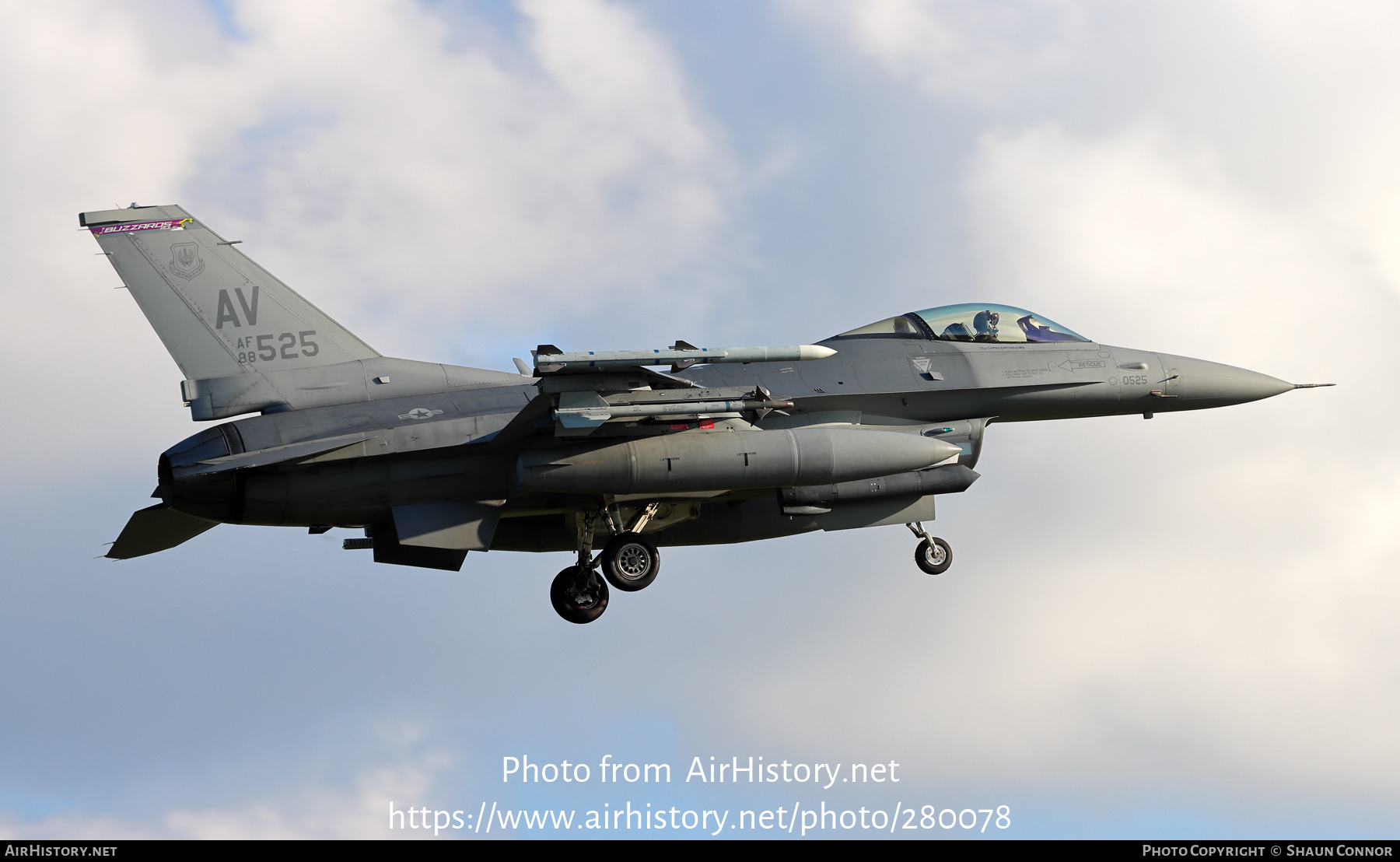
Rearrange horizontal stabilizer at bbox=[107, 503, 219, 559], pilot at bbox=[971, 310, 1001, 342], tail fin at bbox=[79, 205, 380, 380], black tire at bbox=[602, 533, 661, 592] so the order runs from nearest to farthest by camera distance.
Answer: tail fin at bbox=[79, 205, 380, 380], horizontal stabilizer at bbox=[107, 503, 219, 559], black tire at bbox=[602, 533, 661, 592], pilot at bbox=[971, 310, 1001, 342]

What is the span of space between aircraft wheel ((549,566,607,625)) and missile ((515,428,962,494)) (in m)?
2.52

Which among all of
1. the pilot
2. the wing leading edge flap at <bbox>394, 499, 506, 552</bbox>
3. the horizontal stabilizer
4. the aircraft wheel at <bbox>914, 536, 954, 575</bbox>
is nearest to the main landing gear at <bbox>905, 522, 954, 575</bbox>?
the aircraft wheel at <bbox>914, 536, 954, 575</bbox>

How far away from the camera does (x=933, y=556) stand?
738 inches

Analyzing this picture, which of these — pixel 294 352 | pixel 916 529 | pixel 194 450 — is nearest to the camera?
pixel 194 450

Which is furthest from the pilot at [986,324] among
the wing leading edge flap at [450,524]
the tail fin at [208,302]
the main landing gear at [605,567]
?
the tail fin at [208,302]

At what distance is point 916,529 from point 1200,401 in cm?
422

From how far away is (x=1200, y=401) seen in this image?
1927cm

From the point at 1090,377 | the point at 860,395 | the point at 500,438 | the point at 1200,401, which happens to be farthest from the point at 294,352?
the point at 1200,401

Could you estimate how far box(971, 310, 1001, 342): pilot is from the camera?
61.6ft

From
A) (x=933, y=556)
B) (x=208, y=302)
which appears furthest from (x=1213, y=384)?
(x=208, y=302)

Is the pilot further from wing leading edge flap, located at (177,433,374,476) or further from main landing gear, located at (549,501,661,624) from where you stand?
wing leading edge flap, located at (177,433,374,476)

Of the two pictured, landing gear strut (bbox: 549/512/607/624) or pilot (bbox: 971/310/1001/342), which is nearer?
landing gear strut (bbox: 549/512/607/624)

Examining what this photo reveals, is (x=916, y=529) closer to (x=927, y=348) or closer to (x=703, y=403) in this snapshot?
(x=927, y=348)

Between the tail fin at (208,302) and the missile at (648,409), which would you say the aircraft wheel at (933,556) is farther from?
the tail fin at (208,302)
